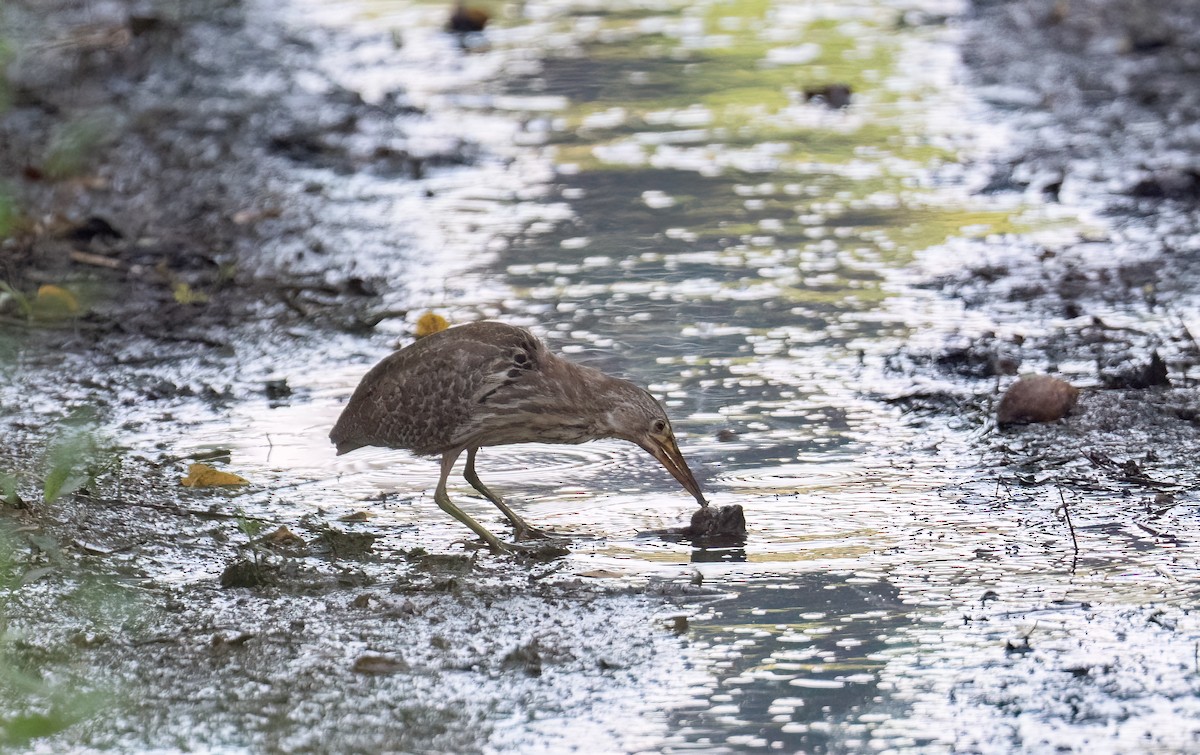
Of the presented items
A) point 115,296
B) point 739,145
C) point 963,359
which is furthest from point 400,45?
point 963,359

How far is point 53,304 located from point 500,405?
3.04m

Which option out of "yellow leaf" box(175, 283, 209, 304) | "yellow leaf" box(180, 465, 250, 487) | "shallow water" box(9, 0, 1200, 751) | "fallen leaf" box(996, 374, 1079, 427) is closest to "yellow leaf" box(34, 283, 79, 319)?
"yellow leaf" box(175, 283, 209, 304)

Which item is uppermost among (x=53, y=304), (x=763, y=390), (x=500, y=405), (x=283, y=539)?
(x=500, y=405)

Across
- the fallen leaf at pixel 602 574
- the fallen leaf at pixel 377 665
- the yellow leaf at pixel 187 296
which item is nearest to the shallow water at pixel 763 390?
the fallen leaf at pixel 602 574

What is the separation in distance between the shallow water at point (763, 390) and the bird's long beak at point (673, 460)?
0.48ft

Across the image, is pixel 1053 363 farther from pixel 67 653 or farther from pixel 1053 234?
pixel 67 653

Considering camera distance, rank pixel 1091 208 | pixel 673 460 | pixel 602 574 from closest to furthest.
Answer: pixel 602 574, pixel 673 460, pixel 1091 208

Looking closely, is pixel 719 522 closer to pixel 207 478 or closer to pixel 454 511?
pixel 454 511

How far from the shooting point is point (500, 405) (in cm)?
570

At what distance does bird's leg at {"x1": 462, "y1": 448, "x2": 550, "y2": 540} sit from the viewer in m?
5.61

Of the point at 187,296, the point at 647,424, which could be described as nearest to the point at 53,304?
the point at 187,296

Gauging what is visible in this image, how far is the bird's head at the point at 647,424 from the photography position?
5.67 m

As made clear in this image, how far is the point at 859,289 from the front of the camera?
8.09 meters

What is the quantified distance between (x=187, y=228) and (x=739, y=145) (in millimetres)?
3640
